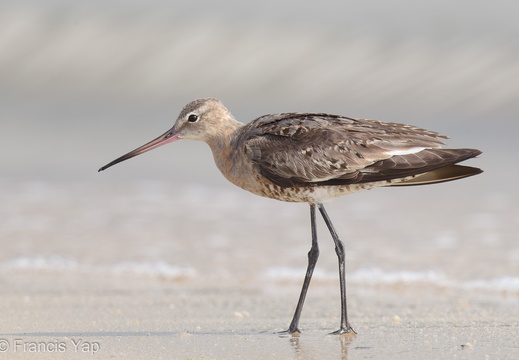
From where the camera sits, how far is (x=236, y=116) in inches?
686

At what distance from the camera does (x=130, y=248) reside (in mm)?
8328

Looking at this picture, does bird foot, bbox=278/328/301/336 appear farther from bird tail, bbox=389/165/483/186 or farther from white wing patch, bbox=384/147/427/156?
white wing patch, bbox=384/147/427/156

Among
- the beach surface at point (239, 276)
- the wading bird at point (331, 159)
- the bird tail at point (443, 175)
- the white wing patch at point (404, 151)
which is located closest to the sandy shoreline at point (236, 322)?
the beach surface at point (239, 276)

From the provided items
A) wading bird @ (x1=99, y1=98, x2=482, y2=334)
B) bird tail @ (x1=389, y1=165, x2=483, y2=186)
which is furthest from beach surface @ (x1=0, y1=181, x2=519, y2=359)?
bird tail @ (x1=389, y1=165, x2=483, y2=186)

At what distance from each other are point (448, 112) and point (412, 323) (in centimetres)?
1271

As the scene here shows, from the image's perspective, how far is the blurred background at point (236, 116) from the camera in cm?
798

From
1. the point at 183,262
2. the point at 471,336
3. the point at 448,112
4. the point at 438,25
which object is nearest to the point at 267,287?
the point at 183,262

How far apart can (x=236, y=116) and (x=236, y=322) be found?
1168 cm

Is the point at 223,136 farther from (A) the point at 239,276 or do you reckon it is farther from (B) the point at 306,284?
(A) the point at 239,276

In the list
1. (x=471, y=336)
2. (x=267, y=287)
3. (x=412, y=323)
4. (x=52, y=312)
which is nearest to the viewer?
(x=471, y=336)

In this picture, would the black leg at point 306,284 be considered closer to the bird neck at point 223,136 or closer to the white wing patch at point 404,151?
the white wing patch at point 404,151

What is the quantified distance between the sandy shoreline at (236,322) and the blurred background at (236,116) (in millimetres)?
462

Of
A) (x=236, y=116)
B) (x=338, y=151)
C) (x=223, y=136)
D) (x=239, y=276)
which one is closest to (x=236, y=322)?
(x=223, y=136)

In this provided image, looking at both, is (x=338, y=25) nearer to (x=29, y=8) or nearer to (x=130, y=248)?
Answer: (x=29, y=8)
